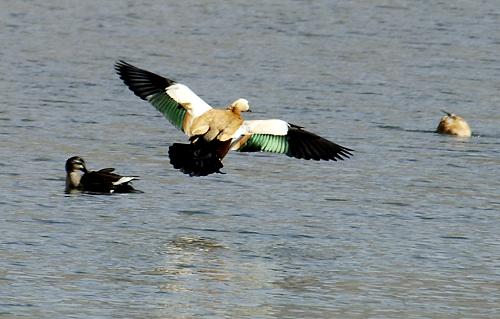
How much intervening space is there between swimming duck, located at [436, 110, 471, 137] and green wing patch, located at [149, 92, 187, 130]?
5.48 meters

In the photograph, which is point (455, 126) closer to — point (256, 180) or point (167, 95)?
point (256, 180)

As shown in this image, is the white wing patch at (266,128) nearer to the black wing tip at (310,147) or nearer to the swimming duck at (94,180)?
the black wing tip at (310,147)

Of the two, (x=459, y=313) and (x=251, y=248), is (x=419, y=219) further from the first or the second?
(x=459, y=313)

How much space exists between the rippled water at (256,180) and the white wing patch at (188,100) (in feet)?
2.89

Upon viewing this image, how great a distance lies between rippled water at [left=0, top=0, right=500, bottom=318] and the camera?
9742mm

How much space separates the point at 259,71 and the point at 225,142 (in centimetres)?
1015

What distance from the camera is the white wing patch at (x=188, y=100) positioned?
1280 cm

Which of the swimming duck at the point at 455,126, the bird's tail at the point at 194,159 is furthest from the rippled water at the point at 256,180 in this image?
the bird's tail at the point at 194,159

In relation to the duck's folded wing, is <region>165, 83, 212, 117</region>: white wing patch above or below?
above

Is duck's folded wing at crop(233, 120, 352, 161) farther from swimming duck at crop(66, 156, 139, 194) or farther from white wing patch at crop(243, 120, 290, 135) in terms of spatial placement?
swimming duck at crop(66, 156, 139, 194)

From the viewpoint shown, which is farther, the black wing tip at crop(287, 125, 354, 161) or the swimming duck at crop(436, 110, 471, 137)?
the swimming duck at crop(436, 110, 471, 137)

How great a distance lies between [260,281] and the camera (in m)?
10.1

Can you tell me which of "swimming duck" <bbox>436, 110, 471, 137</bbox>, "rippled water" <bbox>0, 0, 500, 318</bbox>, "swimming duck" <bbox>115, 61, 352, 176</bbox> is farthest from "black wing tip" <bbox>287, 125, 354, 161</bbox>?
"swimming duck" <bbox>436, 110, 471, 137</bbox>

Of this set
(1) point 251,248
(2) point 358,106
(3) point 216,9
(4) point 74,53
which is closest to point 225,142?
(1) point 251,248
